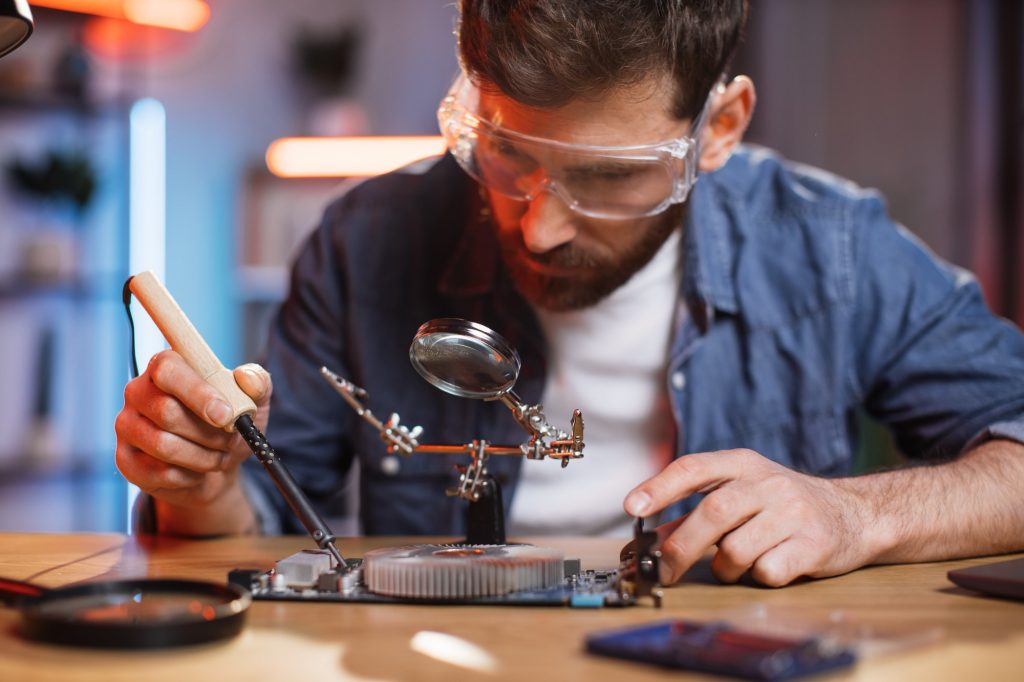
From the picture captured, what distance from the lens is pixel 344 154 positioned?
4812 mm

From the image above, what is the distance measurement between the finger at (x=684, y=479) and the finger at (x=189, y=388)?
48 cm

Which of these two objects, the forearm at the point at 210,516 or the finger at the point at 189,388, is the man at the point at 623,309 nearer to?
the forearm at the point at 210,516

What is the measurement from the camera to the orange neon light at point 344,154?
15.1 feet

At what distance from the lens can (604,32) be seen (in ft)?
4.61

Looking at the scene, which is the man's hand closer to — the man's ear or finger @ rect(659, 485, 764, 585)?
finger @ rect(659, 485, 764, 585)

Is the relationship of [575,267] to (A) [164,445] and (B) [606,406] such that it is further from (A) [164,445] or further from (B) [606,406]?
(A) [164,445]

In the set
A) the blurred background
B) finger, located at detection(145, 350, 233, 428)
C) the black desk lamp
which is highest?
the blurred background

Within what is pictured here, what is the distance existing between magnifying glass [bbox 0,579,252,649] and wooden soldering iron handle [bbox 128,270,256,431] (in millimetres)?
291

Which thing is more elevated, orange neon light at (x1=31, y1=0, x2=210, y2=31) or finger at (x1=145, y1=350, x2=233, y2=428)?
orange neon light at (x1=31, y1=0, x2=210, y2=31)

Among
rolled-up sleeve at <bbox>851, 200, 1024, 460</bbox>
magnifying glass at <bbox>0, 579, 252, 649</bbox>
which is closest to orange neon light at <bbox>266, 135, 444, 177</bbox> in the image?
rolled-up sleeve at <bbox>851, 200, 1024, 460</bbox>

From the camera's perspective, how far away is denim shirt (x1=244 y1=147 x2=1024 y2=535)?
6.15 ft

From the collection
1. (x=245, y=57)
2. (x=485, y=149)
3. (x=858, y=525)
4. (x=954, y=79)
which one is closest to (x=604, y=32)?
(x=485, y=149)

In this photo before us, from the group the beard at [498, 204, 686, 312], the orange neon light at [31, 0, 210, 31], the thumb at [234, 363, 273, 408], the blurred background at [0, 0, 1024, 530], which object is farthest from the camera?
the orange neon light at [31, 0, 210, 31]

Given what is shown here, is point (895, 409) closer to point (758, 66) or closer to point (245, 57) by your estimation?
point (758, 66)
